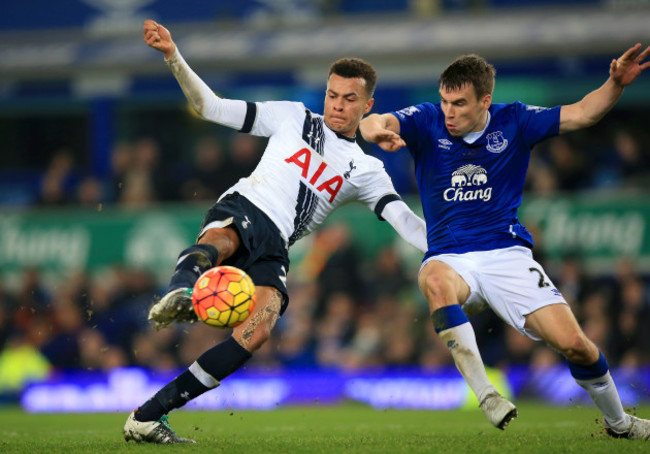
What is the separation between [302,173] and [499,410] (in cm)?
252

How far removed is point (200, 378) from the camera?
6.62 meters

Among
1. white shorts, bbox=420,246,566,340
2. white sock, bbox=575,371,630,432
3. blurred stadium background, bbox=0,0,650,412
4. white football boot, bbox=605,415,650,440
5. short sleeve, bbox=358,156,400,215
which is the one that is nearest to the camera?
white shorts, bbox=420,246,566,340

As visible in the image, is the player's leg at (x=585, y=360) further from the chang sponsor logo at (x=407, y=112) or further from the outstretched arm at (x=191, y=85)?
the outstretched arm at (x=191, y=85)

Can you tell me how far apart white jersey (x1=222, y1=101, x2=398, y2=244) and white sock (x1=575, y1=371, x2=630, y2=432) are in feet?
7.26

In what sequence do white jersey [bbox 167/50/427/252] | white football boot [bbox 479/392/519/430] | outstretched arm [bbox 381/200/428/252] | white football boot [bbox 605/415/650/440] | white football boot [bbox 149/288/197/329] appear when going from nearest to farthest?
white football boot [bbox 479/392/519/430], white football boot [bbox 149/288/197/329], white football boot [bbox 605/415/650/440], white jersey [bbox 167/50/427/252], outstretched arm [bbox 381/200/428/252]

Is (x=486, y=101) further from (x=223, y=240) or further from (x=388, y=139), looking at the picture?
(x=223, y=240)

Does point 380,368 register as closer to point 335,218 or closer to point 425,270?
point 335,218

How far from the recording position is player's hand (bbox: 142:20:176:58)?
22.2ft

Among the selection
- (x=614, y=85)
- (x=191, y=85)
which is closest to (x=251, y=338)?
(x=191, y=85)

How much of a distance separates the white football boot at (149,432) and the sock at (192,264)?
1.08 metres

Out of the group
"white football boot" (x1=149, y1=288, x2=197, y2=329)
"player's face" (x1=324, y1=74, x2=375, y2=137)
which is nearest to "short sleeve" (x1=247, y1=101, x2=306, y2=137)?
"player's face" (x1=324, y1=74, x2=375, y2=137)

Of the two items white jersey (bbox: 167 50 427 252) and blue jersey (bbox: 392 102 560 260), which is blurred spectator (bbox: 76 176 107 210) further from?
blue jersey (bbox: 392 102 560 260)

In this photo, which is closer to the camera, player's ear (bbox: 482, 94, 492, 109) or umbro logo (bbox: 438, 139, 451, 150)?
player's ear (bbox: 482, 94, 492, 109)

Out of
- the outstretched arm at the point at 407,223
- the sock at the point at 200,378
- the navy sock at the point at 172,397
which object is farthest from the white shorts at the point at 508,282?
the navy sock at the point at 172,397
